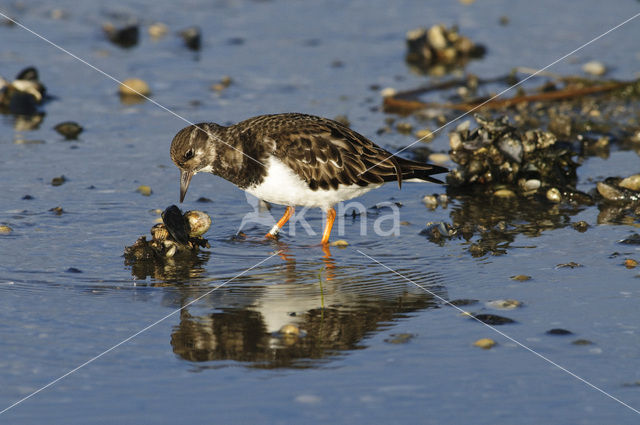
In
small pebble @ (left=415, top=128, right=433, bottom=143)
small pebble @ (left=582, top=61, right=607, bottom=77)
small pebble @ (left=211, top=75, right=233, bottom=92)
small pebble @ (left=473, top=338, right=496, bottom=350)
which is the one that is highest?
small pebble @ (left=582, top=61, right=607, bottom=77)

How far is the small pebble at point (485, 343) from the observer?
5117mm

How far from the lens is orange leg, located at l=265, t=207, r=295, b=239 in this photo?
7.52 m

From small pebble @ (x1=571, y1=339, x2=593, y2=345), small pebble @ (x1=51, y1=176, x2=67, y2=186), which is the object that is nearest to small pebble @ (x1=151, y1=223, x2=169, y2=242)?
small pebble @ (x1=51, y1=176, x2=67, y2=186)

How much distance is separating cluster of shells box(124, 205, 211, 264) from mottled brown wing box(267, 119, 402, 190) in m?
0.94

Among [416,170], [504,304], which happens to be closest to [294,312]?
[504,304]

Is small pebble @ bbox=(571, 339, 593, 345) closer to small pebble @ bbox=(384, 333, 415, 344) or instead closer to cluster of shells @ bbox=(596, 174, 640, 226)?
small pebble @ bbox=(384, 333, 415, 344)

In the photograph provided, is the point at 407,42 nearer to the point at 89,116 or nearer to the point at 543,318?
the point at 89,116

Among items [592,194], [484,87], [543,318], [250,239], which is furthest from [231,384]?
[484,87]

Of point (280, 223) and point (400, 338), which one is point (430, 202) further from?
point (400, 338)

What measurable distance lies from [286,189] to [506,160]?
255 centimetres

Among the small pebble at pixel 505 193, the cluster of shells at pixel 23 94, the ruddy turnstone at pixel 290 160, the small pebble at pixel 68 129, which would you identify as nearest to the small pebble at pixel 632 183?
the small pebble at pixel 505 193

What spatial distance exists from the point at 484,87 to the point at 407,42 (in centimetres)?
196

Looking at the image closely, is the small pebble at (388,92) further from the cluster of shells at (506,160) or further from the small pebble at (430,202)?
→ the small pebble at (430,202)

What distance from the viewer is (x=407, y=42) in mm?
13336
